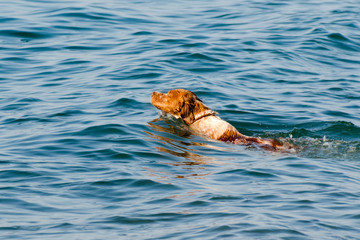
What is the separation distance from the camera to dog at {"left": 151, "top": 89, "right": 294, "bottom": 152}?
1105cm

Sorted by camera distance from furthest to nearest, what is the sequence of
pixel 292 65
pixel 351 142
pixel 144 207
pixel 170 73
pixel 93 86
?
pixel 292 65, pixel 170 73, pixel 93 86, pixel 351 142, pixel 144 207

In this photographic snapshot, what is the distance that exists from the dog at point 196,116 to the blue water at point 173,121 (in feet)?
0.90

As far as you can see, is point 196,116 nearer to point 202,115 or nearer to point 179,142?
point 202,115

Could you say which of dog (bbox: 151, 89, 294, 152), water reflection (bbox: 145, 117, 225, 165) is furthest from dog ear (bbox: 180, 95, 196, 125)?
water reflection (bbox: 145, 117, 225, 165)

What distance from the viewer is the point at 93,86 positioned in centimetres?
1465

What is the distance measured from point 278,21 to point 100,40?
6.78 m

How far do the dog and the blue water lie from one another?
275mm

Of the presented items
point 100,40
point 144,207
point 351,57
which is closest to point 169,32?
point 100,40

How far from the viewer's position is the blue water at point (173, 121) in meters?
7.21

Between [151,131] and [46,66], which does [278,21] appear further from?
[151,131]

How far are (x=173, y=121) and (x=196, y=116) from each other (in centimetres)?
66

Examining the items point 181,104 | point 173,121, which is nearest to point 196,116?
point 181,104

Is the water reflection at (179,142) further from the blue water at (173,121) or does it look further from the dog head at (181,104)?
the dog head at (181,104)

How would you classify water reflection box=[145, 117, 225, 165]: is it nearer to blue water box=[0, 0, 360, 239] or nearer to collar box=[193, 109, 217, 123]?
blue water box=[0, 0, 360, 239]
